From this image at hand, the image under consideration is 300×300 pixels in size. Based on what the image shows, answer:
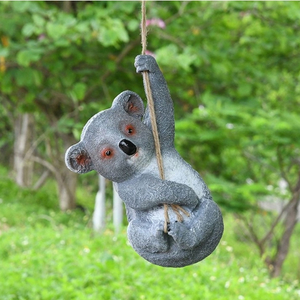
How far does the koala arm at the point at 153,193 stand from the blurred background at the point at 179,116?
1667 mm

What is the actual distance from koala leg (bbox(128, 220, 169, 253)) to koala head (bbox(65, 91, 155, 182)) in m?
0.14

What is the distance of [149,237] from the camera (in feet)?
3.99

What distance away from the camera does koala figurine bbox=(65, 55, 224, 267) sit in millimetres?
1208

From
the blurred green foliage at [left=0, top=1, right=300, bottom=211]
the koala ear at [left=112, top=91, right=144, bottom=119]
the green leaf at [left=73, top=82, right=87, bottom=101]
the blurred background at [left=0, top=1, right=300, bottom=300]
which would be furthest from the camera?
the green leaf at [left=73, top=82, right=87, bottom=101]

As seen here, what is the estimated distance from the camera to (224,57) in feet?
14.9

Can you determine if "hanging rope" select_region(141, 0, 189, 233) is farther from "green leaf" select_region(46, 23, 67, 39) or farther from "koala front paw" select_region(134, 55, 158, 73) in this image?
"green leaf" select_region(46, 23, 67, 39)

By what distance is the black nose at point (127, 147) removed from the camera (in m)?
1.22

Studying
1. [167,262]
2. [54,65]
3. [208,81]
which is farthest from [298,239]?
[167,262]

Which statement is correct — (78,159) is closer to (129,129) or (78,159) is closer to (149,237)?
(129,129)

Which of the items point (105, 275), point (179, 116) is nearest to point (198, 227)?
point (105, 275)

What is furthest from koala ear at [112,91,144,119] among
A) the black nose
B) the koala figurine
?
the black nose

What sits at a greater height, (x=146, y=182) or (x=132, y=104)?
(x=132, y=104)

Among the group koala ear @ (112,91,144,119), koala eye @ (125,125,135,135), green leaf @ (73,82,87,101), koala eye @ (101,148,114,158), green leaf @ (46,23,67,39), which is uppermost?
koala ear @ (112,91,144,119)

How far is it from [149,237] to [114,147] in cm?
24
